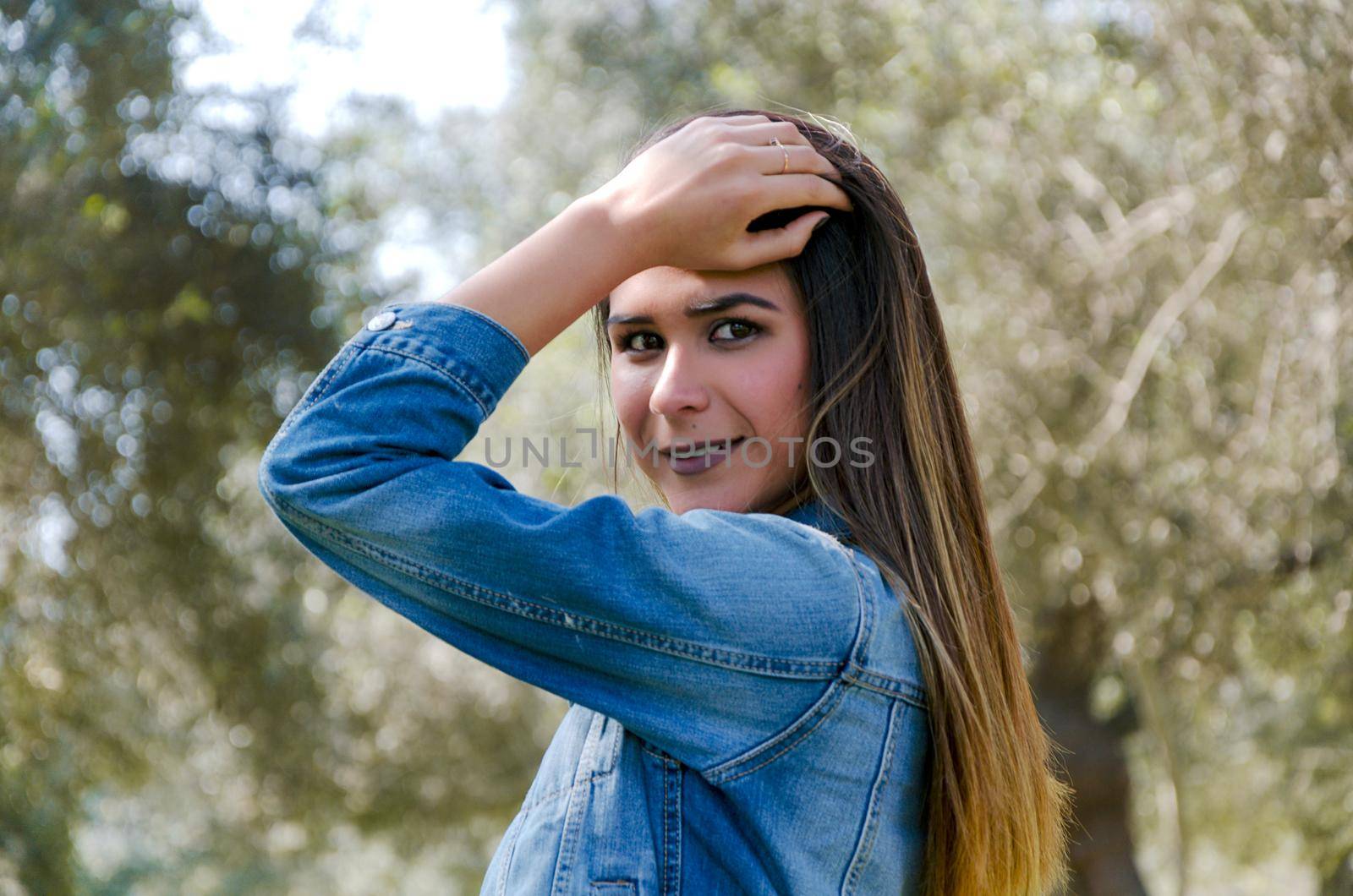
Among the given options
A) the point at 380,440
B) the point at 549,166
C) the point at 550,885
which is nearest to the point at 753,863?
the point at 550,885

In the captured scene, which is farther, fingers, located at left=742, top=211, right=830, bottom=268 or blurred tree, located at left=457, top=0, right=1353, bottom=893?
blurred tree, located at left=457, top=0, right=1353, bottom=893

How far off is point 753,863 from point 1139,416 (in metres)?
5.18

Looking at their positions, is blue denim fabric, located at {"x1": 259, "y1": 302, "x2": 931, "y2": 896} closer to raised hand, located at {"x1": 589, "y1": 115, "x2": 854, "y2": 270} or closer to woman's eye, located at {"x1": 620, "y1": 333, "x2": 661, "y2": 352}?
raised hand, located at {"x1": 589, "y1": 115, "x2": 854, "y2": 270}

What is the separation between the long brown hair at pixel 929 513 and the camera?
144 cm

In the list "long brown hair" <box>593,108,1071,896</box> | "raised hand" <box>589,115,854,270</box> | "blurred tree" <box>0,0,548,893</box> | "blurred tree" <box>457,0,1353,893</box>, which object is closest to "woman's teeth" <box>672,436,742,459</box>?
"long brown hair" <box>593,108,1071,896</box>

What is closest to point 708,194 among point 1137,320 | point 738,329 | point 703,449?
point 738,329

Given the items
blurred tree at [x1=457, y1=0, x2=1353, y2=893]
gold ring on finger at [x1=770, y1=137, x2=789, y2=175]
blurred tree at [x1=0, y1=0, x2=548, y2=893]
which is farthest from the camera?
blurred tree at [x1=457, y1=0, x2=1353, y2=893]

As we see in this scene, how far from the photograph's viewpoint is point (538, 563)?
1.20m

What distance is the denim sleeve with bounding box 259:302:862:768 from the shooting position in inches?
47.3

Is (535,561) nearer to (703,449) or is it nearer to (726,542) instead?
(726,542)

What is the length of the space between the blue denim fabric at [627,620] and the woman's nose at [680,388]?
26cm

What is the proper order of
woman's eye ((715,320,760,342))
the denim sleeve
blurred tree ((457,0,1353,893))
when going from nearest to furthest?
the denim sleeve → woman's eye ((715,320,760,342)) → blurred tree ((457,0,1353,893))

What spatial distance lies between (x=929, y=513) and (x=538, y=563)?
54 cm

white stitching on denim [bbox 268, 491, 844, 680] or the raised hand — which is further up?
the raised hand
